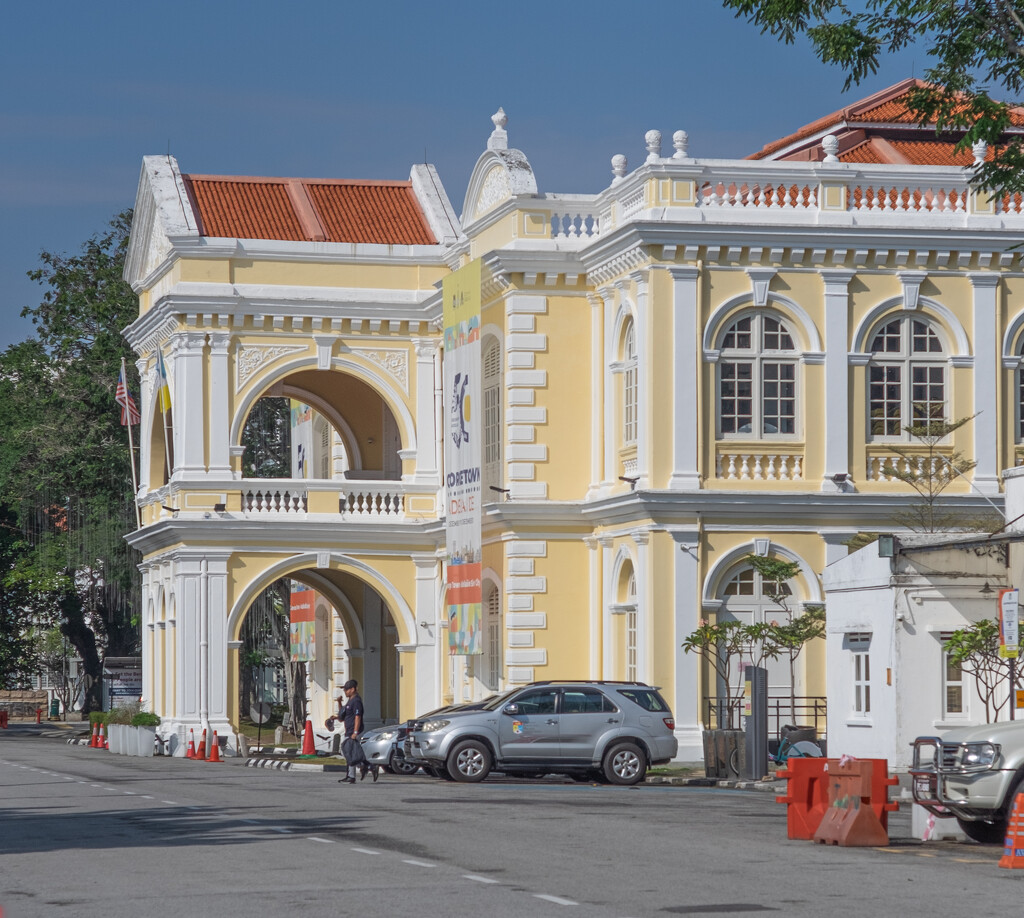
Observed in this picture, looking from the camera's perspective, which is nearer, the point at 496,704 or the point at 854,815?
the point at 854,815

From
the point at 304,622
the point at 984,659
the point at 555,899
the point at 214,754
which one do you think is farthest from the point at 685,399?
the point at 555,899

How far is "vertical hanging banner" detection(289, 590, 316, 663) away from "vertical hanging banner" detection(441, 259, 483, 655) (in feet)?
43.8

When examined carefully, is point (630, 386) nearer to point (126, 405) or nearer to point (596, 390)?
point (596, 390)

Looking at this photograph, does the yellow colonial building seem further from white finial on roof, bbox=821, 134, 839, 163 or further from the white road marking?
the white road marking

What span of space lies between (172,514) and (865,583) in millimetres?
19740

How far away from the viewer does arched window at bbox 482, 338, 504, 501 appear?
133 ft

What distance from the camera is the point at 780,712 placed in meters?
36.0

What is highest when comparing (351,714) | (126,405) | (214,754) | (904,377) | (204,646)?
(126,405)

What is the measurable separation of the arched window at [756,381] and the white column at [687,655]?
89.2 inches

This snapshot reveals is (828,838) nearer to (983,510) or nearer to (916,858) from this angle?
(916,858)

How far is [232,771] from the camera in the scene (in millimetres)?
36219

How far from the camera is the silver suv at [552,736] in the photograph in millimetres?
30609

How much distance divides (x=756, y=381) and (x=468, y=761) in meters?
9.76

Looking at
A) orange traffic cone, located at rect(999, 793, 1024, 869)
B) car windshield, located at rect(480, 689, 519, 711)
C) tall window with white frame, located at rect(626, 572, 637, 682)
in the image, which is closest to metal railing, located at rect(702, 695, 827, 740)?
tall window with white frame, located at rect(626, 572, 637, 682)
